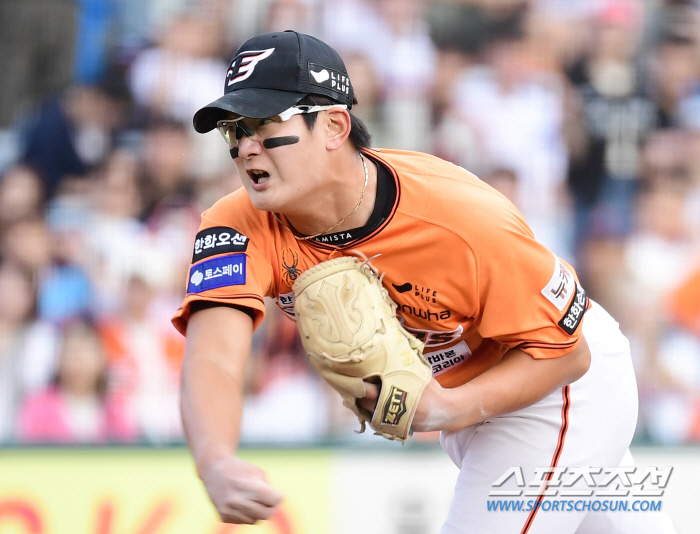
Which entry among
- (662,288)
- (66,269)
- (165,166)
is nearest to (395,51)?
(165,166)

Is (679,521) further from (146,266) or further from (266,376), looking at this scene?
(146,266)

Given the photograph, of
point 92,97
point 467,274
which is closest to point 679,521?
point 467,274

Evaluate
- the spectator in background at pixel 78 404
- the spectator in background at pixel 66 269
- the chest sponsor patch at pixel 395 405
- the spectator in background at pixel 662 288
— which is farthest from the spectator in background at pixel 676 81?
the chest sponsor patch at pixel 395 405

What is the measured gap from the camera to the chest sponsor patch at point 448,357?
11.3 ft

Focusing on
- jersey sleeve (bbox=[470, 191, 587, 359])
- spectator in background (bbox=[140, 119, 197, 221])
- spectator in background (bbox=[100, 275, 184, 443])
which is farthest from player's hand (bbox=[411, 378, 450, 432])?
spectator in background (bbox=[140, 119, 197, 221])

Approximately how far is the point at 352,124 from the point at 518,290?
0.82m

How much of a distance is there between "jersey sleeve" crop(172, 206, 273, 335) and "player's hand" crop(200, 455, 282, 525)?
647 millimetres

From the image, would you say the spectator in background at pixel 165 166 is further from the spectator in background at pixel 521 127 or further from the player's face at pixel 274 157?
the player's face at pixel 274 157

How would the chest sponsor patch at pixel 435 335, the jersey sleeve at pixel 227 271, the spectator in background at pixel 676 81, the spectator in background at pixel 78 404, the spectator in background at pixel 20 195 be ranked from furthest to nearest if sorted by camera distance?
the spectator in background at pixel 676 81 → the spectator in background at pixel 20 195 → the spectator in background at pixel 78 404 → the chest sponsor patch at pixel 435 335 → the jersey sleeve at pixel 227 271

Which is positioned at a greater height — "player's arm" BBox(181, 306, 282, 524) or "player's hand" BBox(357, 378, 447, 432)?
"player's arm" BBox(181, 306, 282, 524)

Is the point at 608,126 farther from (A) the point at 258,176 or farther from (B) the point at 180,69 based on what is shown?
(A) the point at 258,176

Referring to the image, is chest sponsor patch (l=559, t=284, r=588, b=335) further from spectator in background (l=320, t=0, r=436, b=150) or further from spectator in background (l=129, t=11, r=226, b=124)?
spectator in background (l=129, t=11, r=226, b=124)

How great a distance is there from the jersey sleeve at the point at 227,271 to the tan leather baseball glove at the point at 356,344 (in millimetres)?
154

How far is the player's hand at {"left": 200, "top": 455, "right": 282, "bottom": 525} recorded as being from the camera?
237 cm
